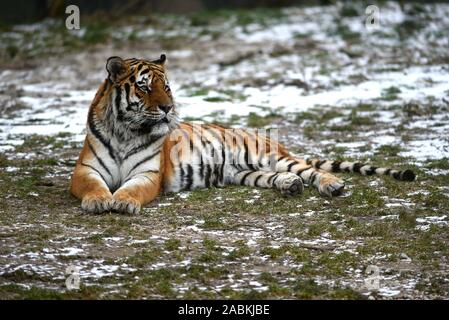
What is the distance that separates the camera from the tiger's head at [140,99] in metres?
5.89

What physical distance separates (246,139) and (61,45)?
23.8ft

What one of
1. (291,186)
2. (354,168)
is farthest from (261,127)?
Answer: (291,186)

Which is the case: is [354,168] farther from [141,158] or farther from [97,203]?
[97,203]

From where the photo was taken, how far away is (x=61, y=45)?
44.1ft

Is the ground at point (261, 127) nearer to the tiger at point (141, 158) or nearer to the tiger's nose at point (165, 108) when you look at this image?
the tiger at point (141, 158)

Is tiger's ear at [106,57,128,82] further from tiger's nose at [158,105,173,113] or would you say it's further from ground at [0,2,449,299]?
ground at [0,2,449,299]

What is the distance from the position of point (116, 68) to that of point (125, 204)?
42.0 inches

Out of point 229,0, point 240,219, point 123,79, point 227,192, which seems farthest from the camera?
point 229,0

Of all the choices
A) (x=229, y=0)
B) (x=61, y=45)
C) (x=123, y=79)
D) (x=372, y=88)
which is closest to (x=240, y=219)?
(x=123, y=79)

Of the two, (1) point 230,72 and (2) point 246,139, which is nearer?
(2) point 246,139

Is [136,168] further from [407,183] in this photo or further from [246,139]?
[407,183]

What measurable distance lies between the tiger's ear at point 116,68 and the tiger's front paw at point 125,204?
0.95 metres

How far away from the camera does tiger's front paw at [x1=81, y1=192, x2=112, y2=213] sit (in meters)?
5.52
